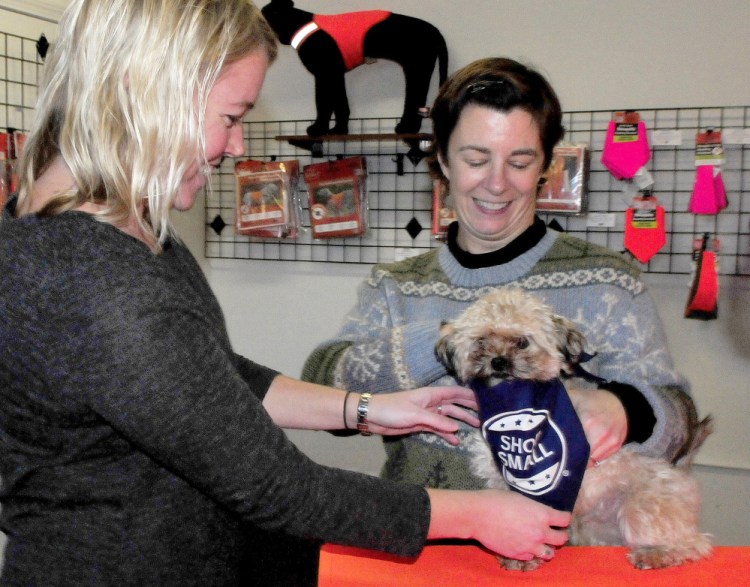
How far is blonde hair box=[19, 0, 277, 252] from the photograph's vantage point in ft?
3.12

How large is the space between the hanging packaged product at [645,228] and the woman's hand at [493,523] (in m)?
2.19

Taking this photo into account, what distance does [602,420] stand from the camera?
1413mm

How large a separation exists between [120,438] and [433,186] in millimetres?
2519

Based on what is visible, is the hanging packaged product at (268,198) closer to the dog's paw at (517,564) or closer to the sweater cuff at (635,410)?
the sweater cuff at (635,410)

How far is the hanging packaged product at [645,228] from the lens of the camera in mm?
3076

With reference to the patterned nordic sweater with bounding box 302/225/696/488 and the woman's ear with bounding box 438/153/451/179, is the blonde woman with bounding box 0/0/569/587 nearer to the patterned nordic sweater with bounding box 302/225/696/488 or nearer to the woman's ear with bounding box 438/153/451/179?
the patterned nordic sweater with bounding box 302/225/696/488

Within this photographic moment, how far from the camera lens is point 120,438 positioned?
3.34 ft

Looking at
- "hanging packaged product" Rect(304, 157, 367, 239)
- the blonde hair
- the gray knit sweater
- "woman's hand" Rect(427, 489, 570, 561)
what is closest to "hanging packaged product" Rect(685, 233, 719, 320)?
Result: "hanging packaged product" Rect(304, 157, 367, 239)

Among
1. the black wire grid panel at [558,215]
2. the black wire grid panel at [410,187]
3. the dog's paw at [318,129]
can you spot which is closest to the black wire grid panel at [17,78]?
the black wire grid panel at [410,187]

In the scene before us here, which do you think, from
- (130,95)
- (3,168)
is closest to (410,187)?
(3,168)

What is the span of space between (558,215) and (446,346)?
6.29ft

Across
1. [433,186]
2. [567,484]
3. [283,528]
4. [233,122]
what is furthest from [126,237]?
[433,186]

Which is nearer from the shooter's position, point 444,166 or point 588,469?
point 588,469

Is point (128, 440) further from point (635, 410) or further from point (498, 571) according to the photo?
point (635, 410)
